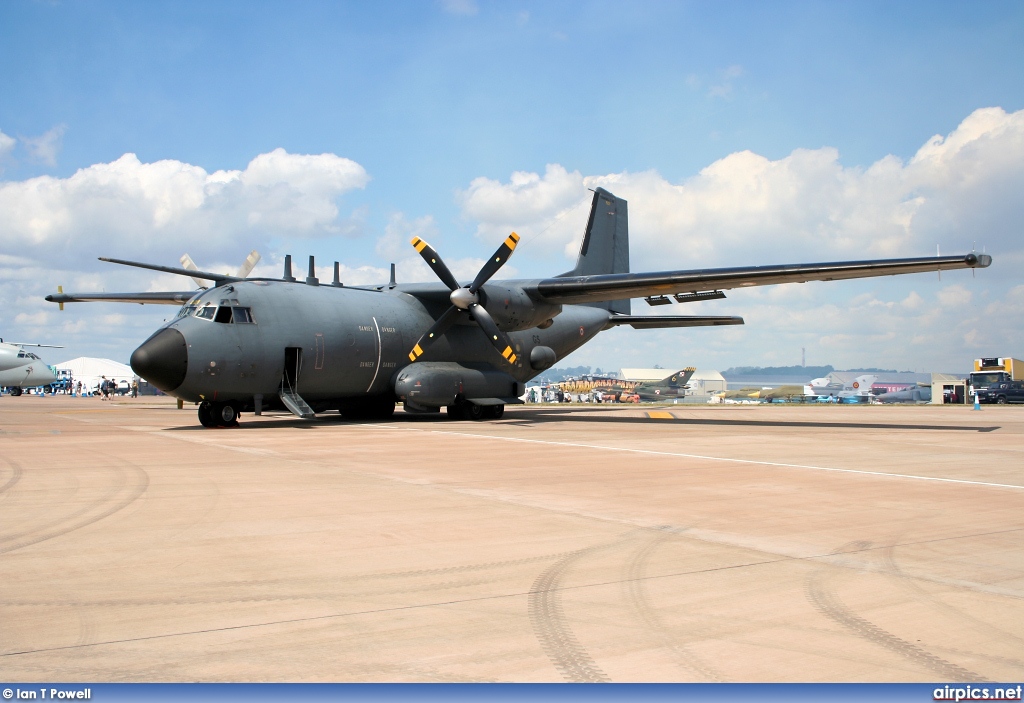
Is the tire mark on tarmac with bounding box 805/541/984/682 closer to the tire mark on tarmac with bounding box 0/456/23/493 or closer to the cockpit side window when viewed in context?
the tire mark on tarmac with bounding box 0/456/23/493

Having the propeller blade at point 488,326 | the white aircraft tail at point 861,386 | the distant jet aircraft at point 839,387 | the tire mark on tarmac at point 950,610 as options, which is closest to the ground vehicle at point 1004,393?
the propeller blade at point 488,326

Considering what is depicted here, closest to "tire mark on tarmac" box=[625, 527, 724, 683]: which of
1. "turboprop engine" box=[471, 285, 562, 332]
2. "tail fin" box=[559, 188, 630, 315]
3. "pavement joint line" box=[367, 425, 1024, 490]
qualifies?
"pavement joint line" box=[367, 425, 1024, 490]

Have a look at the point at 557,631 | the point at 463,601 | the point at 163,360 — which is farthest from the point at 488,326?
the point at 557,631

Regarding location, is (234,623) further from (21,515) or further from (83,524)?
(21,515)

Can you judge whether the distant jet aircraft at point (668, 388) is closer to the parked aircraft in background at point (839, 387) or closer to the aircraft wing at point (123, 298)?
the parked aircraft in background at point (839, 387)

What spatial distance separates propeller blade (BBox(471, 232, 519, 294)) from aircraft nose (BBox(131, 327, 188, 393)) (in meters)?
8.69

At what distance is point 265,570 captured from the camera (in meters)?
5.53

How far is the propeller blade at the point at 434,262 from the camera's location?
24797mm

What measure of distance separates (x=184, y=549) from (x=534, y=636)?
10.9 ft

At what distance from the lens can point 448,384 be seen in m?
24.3

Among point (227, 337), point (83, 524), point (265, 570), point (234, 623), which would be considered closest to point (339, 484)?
point (83, 524)

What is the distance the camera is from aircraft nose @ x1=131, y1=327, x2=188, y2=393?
1856cm

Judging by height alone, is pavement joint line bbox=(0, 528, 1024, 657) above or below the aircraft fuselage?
below

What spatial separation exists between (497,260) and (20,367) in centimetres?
4836
